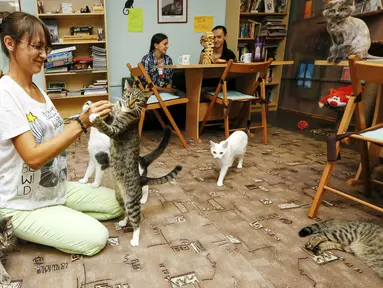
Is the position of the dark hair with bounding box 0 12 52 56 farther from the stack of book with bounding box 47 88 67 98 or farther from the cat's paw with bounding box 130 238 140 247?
the stack of book with bounding box 47 88 67 98

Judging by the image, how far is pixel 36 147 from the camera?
46.5 inches

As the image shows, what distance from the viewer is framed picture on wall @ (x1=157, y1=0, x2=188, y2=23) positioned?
4.30m

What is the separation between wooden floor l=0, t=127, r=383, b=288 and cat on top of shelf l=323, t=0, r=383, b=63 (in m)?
1.12

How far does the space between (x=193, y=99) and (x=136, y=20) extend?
1806 millimetres

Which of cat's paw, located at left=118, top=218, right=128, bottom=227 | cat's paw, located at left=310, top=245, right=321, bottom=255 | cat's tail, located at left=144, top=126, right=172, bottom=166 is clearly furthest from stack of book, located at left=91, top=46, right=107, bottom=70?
cat's paw, located at left=310, top=245, right=321, bottom=255

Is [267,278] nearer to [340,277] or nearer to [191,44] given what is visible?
[340,277]

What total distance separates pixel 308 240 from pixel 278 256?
9.8 inches

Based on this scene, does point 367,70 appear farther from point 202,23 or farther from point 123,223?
point 202,23

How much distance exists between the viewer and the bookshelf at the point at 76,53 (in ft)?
12.4

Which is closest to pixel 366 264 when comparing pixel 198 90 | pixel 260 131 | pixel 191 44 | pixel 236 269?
pixel 236 269

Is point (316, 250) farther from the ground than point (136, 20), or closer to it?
closer to it

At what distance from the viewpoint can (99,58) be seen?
3.97m

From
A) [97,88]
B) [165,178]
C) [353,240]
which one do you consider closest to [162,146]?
[165,178]

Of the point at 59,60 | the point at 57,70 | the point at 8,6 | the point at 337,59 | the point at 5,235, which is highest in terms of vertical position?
the point at 8,6
